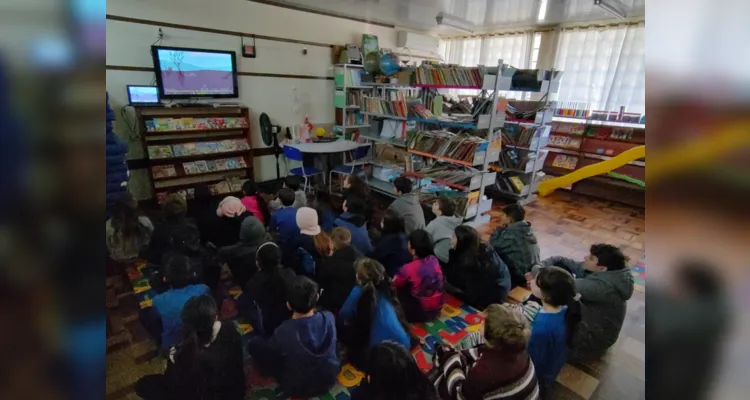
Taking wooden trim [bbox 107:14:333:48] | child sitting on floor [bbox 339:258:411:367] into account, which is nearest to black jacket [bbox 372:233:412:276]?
child sitting on floor [bbox 339:258:411:367]

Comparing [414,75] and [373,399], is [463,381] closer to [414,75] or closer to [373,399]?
[373,399]

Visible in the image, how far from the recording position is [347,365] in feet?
6.68

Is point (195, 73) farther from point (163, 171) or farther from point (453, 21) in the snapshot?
Result: point (453, 21)

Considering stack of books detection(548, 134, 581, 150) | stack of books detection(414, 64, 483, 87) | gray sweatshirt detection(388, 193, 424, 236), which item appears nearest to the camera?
gray sweatshirt detection(388, 193, 424, 236)

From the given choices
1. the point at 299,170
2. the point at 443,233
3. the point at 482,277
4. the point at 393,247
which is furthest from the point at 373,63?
the point at 482,277

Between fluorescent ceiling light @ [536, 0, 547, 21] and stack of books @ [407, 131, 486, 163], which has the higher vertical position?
fluorescent ceiling light @ [536, 0, 547, 21]

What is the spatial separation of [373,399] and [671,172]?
1417mm

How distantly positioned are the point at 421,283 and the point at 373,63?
3.81 meters

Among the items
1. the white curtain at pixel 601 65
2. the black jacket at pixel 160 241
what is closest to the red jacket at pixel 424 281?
the black jacket at pixel 160 241

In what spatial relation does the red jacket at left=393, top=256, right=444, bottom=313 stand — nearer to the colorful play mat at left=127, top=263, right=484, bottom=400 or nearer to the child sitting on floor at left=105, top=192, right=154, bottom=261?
the colorful play mat at left=127, top=263, right=484, bottom=400

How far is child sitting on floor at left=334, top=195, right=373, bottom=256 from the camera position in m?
2.66

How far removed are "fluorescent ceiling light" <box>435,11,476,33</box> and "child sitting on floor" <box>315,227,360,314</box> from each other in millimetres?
4350

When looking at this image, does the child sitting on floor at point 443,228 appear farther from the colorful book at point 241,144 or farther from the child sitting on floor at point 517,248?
the colorful book at point 241,144

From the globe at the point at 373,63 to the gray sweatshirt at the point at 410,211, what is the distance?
2.64 metres
